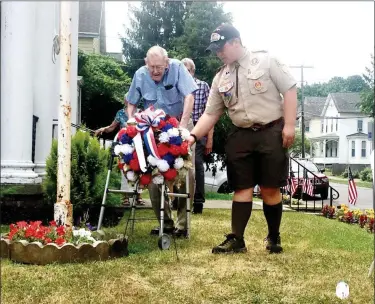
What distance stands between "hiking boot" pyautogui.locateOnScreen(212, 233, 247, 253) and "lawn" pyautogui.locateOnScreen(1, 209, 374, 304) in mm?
45

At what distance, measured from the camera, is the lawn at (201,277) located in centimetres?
175

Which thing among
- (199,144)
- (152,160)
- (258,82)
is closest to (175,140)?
(152,160)

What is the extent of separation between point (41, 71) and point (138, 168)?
872 mm

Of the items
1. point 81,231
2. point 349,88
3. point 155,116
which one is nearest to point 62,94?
point 155,116

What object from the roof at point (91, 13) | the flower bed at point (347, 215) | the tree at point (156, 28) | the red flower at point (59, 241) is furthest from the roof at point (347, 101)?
the tree at point (156, 28)

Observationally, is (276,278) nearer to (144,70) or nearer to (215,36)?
(215,36)

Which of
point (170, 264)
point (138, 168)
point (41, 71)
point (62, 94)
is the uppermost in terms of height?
point (41, 71)

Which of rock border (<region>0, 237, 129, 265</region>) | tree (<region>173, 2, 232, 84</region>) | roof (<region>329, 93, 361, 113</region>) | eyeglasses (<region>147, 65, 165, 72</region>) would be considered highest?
tree (<region>173, 2, 232, 84</region>)

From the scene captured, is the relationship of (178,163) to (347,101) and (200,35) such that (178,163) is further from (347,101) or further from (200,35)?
(200,35)

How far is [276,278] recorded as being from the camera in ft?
6.71

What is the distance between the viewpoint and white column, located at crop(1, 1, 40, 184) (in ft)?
6.35

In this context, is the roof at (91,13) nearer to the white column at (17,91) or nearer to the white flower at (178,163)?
the white column at (17,91)

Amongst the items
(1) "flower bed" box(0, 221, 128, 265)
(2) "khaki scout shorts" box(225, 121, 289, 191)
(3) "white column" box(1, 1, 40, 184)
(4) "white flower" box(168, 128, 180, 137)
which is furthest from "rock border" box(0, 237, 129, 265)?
(2) "khaki scout shorts" box(225, 121, 289, 191)

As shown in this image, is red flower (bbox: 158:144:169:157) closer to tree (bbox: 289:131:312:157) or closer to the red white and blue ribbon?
the red white and blue ribbon
